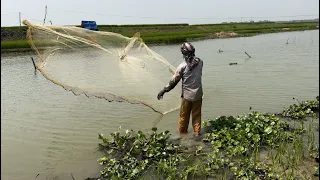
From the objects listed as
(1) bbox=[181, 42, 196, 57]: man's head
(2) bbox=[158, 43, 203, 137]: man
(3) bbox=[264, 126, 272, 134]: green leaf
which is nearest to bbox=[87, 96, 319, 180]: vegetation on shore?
(3) bbox=[264, 126, 272, 134]: green leaf

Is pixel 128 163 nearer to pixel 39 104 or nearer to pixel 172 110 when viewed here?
pixel 172 110

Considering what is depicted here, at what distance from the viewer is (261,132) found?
555cm

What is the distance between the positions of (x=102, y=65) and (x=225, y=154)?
12.0 feet

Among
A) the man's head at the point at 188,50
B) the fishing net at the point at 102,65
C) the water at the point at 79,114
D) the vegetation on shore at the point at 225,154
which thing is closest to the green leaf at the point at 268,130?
the vegetation on shore at the point at 225,154

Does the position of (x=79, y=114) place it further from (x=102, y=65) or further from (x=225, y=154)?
(x=225, y=154)

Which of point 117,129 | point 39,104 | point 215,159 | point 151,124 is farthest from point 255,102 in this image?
point 39,104

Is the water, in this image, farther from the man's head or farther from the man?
the man's head

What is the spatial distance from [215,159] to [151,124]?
272 cm

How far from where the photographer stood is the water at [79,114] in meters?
5.51

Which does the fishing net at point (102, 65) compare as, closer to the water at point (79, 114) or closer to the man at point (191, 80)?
the water at point (79, 114)

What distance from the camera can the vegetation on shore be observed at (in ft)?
14.3

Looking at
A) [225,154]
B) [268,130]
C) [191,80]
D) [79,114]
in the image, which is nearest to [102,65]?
[79,114]

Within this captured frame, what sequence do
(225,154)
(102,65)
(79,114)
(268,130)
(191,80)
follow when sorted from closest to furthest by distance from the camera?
(225,154), (268,130), (191,80), (102,65), (79,114)

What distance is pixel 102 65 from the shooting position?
747 centimetres
